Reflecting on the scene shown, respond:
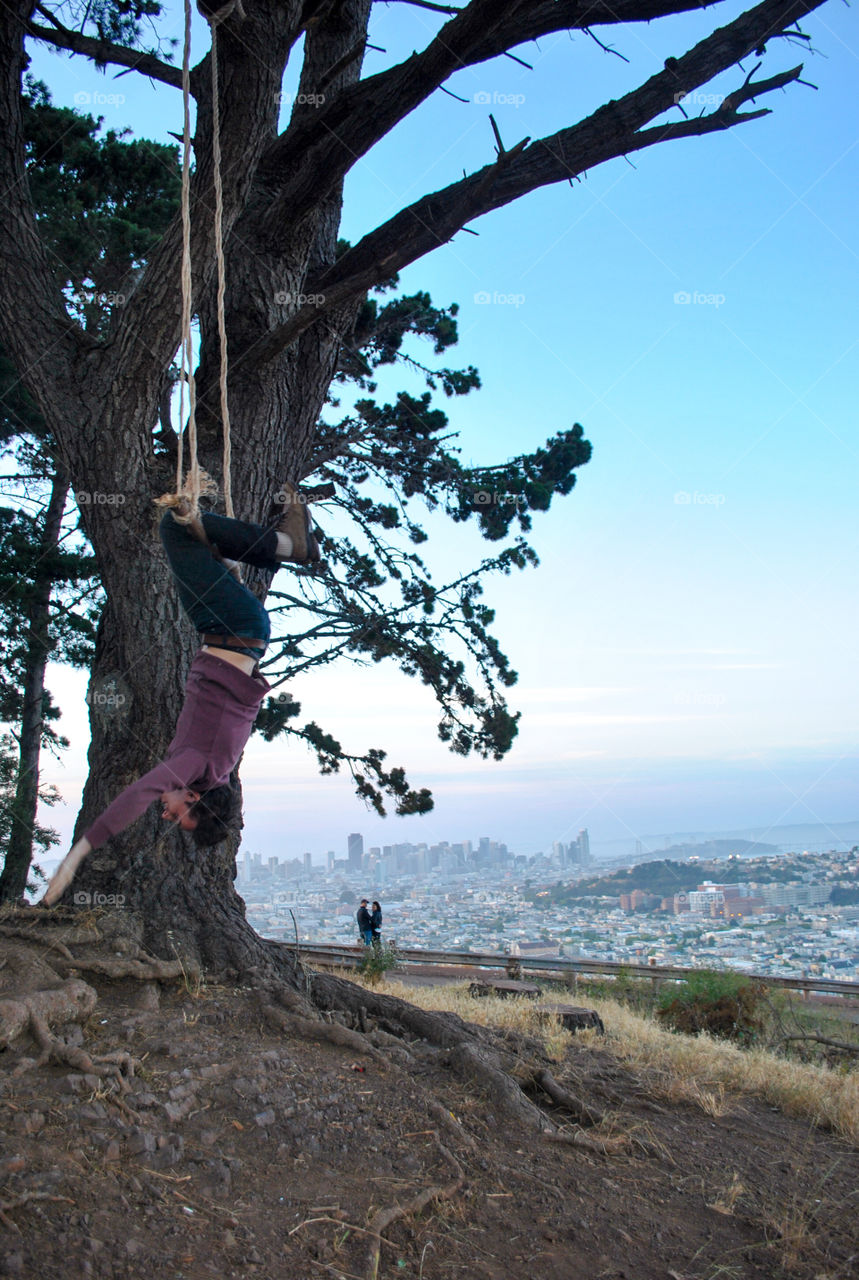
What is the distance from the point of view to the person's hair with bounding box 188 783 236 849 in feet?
12.6

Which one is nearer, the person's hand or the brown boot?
the person's hand

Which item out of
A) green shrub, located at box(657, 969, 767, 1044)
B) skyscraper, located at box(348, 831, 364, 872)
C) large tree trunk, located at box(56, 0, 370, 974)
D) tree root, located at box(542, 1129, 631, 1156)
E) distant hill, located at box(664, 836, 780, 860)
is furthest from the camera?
skyscraper, located at box(348, 831, 364, 872)

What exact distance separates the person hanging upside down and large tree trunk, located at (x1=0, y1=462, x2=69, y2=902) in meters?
8.08

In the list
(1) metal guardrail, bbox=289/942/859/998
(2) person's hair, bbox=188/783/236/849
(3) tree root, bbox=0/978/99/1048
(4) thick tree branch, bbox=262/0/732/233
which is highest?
(4) thick tree branch, bbox=262/0/732/233

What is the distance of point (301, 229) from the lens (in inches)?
253

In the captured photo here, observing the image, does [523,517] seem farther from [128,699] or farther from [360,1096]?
[360,1096]

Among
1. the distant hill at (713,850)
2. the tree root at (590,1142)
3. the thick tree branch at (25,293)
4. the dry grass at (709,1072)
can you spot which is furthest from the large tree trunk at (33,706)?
the distant hill at (713,850)

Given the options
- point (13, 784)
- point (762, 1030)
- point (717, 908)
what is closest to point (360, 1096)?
point (762, 1030)

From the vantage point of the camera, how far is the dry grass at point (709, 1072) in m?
5.27

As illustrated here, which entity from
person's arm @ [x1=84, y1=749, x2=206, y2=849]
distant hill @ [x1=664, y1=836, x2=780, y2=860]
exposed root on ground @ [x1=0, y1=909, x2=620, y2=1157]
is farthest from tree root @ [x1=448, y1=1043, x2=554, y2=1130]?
distant hill @ [x1=664, y1=836, x2=780, y2=860]

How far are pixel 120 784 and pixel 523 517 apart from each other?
6504mm

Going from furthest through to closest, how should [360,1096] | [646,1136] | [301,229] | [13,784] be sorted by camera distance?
1. [13,784]
2. [301,229]
3. [646,1136]
4. [360,1096]

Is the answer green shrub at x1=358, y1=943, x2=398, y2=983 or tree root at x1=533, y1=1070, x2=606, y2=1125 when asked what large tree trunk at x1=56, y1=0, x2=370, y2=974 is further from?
green shrub at x1=358, y1=943, x2=398, y2=983

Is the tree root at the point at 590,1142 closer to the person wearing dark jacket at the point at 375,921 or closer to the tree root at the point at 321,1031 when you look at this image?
the tree root at the point at 321,1031
